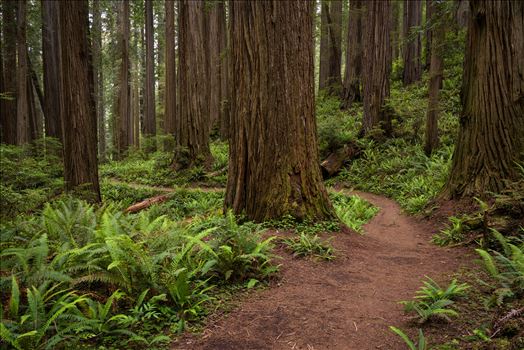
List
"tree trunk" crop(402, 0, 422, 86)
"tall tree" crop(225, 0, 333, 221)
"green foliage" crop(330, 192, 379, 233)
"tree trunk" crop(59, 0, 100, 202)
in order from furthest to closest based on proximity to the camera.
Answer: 1. "tree trunk" crop(402, 0, 422, 86)
2. "tree trunk" crop(59, 0, 100, 202)
3. "green foliage" crop(330, 192, 379, 233)
4. "tall tree" crop(225, 0, 333, 221)

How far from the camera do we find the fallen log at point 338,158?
42.2 feet

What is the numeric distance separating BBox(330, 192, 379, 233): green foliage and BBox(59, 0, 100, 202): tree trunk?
561 centimetres

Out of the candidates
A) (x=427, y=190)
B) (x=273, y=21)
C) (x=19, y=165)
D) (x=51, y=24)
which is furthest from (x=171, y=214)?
(x=51, y=24)

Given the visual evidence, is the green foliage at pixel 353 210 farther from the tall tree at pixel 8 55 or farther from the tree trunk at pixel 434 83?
the tall tree at pixel 8 55

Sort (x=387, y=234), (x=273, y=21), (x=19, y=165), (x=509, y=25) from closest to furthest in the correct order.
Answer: (x=273, y=21) → (x=509, y=25) → (x=387, y=234) → (x=19, y=165)

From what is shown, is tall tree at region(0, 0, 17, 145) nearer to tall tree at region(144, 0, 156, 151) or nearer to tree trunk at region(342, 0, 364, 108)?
tall tree at region(144, 0, 156, 151)

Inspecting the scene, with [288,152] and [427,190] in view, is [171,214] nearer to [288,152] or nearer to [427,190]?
[288,152]

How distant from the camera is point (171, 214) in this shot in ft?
30.4

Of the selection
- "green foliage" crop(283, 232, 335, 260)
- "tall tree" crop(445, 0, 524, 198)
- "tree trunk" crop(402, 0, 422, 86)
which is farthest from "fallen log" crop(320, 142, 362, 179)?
"tree trunk" crop(402, 0, 422, 86)

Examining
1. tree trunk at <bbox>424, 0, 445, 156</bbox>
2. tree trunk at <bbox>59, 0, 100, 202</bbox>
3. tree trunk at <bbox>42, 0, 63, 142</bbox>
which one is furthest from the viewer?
tree trunk at <bbox>42, 0, 63, 142</bbox>

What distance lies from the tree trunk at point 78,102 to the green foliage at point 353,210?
5.61 meters

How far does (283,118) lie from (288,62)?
0.85 m

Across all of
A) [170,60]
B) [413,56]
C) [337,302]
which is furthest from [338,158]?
[413,56]

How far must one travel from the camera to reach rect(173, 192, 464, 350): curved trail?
2.92 metres
